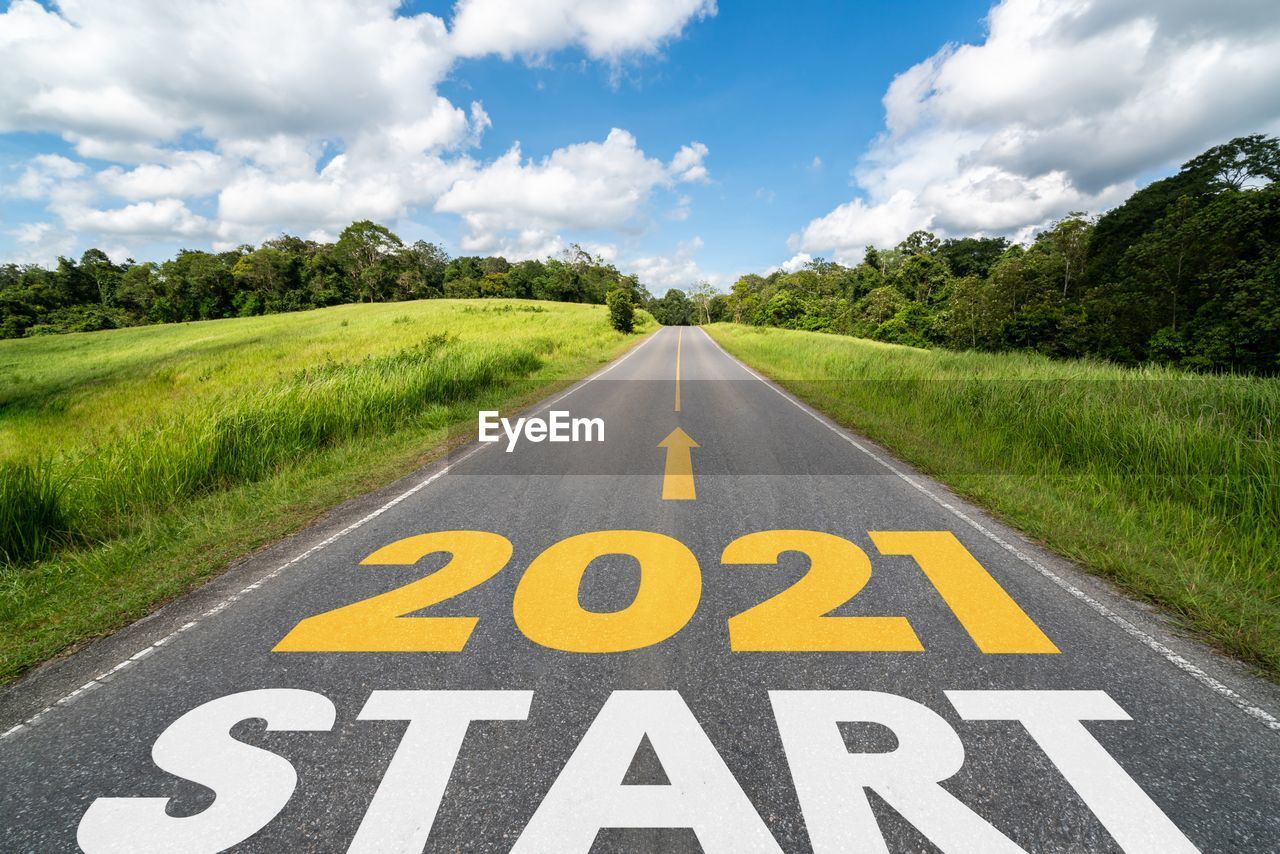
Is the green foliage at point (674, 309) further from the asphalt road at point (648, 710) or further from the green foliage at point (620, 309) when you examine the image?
the asphalt road at point (648, 710)

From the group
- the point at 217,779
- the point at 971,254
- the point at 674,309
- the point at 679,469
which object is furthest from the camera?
the point at 674,309

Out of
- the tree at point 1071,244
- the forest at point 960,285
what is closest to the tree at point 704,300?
the forest at point 960,285

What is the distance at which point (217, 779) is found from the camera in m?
1.90

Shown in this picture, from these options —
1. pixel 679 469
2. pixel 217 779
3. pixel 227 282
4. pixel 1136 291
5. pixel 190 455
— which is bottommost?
pixel 217 779

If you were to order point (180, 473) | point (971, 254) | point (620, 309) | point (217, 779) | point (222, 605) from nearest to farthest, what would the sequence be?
point (217, 779)
point (222, 605)
point (180, 473)
point (620, 309)
point (971, 254)

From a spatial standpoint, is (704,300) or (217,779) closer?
(217,779)

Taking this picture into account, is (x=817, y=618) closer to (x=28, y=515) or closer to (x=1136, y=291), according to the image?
(x=28, y=515)

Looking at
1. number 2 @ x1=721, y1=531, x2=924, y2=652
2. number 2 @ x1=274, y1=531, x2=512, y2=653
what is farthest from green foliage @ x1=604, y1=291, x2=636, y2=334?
number 2 @ x1=721, y1=531, x2=924, y2=652

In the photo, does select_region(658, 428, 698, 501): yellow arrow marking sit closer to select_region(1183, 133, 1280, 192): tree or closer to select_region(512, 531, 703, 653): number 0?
select_region(512, 531, 703, 653): number 0

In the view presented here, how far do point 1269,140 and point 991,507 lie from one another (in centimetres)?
4789

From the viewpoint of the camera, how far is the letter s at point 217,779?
1.67m

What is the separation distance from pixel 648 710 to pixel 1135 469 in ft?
20.2

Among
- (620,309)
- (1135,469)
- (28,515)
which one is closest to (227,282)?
(620,309)
